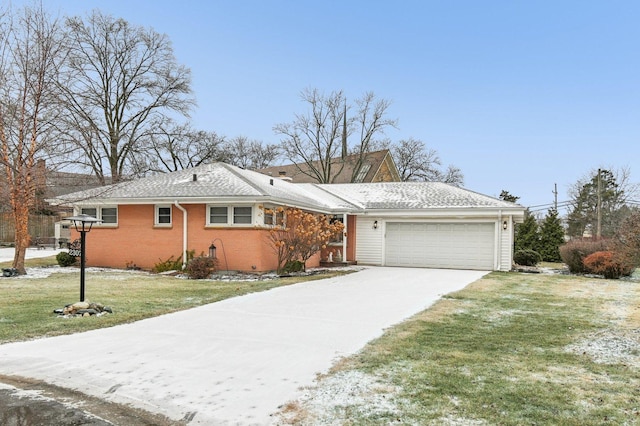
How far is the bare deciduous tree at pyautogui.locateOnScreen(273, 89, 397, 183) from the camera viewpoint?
136ft

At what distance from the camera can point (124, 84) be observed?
105 feet

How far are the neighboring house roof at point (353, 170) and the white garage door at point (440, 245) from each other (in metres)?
18.3

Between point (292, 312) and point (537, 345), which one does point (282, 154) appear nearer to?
point (292, 312)

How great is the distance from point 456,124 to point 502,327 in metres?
23.0

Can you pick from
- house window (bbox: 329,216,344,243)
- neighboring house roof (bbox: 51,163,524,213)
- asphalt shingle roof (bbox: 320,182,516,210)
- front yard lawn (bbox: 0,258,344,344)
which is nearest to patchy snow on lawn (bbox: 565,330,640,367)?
front yard lawn (bbox: 0,258,344,344)

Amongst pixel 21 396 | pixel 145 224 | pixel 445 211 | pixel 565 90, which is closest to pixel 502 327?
pixel 21 396

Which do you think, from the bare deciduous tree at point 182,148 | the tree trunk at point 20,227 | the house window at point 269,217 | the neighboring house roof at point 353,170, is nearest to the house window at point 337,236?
the house window at point 269,217

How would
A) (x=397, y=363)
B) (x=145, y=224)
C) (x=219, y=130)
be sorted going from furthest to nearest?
1. (x=219, y=130)
2. (x=145, y=224)
3. (x=397, y=363)

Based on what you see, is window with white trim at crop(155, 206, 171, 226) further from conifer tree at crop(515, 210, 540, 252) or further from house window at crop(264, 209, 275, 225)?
conifer tree at crop(515, 210, 540, 252)

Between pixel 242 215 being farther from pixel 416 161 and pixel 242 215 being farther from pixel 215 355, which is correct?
pixel 416 161

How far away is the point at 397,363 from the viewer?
17.5 feet

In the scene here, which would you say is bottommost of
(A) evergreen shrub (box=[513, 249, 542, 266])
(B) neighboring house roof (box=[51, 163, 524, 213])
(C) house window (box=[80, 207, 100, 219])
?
(A) evergreen shrub (box=[513, 249, 542, 266])

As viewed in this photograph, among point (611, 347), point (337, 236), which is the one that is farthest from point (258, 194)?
point (611, 347)

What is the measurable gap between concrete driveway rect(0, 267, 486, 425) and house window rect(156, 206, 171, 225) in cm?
780
